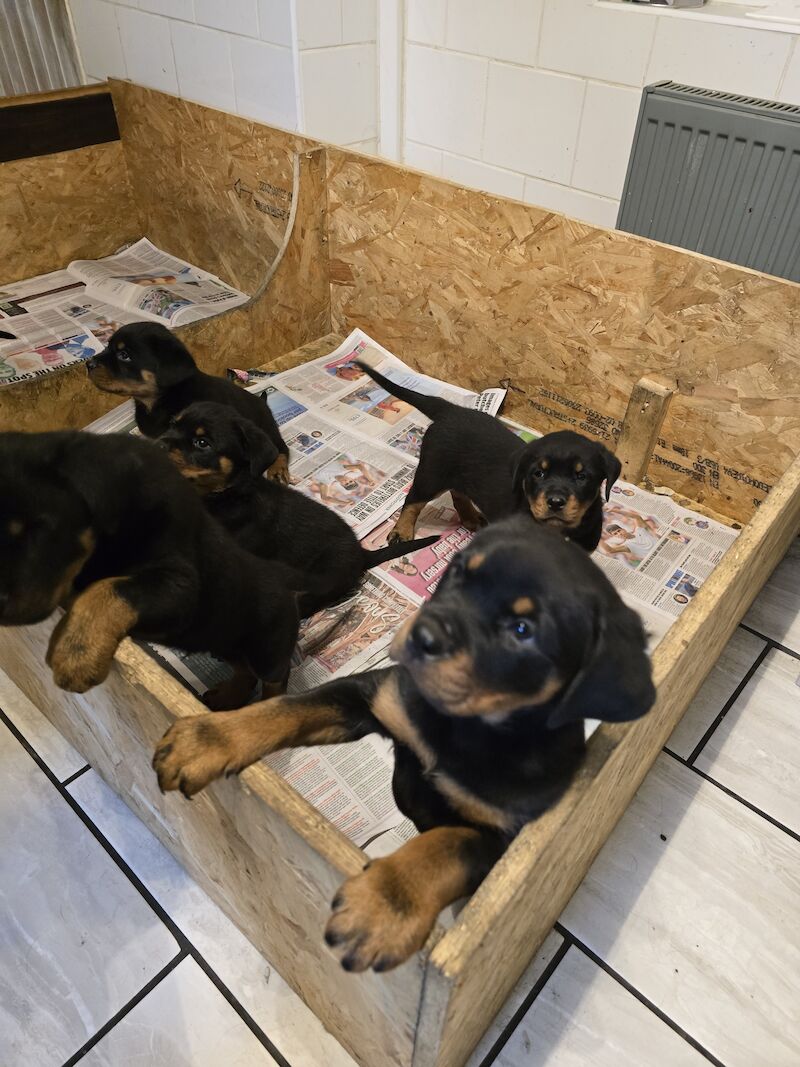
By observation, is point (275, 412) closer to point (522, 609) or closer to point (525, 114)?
point (525, 114)

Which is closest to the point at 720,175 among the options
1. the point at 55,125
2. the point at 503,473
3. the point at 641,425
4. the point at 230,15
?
the point at 641,425

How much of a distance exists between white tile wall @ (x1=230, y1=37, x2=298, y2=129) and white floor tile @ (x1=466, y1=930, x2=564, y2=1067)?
101 inches

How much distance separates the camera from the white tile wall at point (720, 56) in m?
2.04

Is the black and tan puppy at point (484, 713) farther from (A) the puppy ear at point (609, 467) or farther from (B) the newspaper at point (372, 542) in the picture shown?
(A) the puppy ear at point (609, 467)

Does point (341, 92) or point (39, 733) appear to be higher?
point (341, 92)

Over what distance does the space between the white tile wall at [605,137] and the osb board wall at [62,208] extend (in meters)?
1.79

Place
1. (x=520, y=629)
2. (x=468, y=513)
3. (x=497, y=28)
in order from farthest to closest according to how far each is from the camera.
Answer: (x=497, y=28)
(x=468, y=513)
(x=520, y=629)

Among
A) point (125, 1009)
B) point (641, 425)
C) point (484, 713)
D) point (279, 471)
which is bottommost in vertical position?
point (125, 1009)

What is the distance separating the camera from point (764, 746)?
Result: 167cm

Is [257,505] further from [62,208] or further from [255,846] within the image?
[62,208]

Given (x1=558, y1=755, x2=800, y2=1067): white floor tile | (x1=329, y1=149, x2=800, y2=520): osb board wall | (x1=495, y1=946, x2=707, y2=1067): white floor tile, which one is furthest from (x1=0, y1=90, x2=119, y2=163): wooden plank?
(x1=495, y1=946, x2=707, y2=1067): white floor tile

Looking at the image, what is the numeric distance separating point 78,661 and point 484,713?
0.56 metres

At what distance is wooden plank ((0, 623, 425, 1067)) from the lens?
852 millimetres

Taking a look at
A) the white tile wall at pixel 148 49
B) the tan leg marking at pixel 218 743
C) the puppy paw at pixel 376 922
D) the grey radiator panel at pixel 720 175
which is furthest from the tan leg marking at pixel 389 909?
the white tile wall at pixel 148 49
